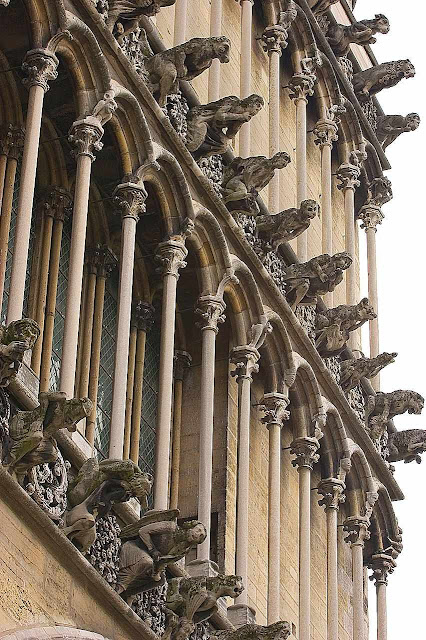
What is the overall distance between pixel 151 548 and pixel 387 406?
7.91m

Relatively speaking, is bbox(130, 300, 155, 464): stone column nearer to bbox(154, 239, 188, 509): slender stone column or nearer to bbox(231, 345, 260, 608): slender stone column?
bbox(231, 345, 260, 608): slender stone column

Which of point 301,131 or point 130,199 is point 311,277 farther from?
point 130,199

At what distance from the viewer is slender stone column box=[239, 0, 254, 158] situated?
20188mm

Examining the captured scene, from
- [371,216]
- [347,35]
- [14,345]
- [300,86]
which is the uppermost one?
[347,35]

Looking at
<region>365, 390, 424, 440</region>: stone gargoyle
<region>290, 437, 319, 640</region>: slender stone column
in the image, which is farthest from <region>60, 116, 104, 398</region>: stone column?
<region>365, 390, 424, 440</region>: stone gargoyle

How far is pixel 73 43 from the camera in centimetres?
1633

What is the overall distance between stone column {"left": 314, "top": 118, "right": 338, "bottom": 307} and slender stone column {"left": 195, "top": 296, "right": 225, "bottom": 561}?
4.60 m

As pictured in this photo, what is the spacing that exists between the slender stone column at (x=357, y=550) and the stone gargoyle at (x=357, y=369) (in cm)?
148

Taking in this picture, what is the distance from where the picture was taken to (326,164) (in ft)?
76.9

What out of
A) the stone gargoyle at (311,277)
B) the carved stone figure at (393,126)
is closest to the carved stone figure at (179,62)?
the stone gargoyle at (311,277)

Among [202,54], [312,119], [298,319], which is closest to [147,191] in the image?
[202,54]

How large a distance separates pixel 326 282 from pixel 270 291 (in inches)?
40.1

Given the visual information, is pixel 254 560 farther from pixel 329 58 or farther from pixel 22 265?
pixel 329 58

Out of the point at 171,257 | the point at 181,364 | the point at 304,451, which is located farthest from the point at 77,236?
the point at 304,451
